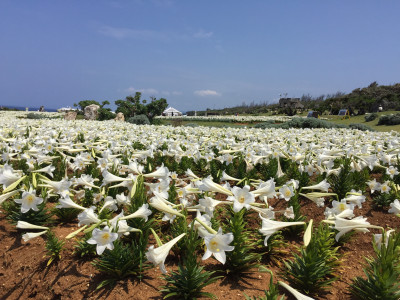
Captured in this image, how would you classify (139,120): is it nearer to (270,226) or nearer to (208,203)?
(208,203)

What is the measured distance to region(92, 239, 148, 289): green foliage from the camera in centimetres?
232

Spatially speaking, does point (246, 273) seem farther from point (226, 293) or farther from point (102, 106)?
point (102, 106)

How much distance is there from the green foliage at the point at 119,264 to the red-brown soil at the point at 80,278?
0.07 metres

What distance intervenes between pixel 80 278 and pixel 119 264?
48cm

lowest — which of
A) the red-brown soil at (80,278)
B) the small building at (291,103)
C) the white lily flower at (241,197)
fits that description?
the red-brown soil at (80,278)

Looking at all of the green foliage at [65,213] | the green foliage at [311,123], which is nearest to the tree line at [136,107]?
the green foliage at [311,123]

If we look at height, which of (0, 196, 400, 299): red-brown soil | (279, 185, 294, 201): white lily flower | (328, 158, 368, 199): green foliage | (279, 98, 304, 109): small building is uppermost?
(279, 98, 304, 109): small building

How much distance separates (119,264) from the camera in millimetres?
2352

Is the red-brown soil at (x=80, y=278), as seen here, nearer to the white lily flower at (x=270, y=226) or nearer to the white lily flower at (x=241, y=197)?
the white lily flower at (x=270, y=226)

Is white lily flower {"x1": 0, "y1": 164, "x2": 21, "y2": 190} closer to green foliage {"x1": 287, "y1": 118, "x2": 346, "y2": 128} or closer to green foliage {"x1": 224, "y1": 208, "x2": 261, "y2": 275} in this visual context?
green foliage {"x1": 224, "y1": 208, "x2": 261, "y2": 275}

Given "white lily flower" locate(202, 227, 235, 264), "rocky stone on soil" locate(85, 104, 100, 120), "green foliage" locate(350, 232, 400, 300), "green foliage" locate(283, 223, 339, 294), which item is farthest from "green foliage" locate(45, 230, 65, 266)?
"rocky stone on soil" locate(85, 104, 100, 120)

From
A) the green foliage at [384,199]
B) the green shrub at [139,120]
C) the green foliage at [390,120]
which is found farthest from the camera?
the green shrub at [139,120]

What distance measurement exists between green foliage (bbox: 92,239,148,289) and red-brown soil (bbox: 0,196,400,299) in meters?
0.07

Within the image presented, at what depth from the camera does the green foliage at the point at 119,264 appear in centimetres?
232
